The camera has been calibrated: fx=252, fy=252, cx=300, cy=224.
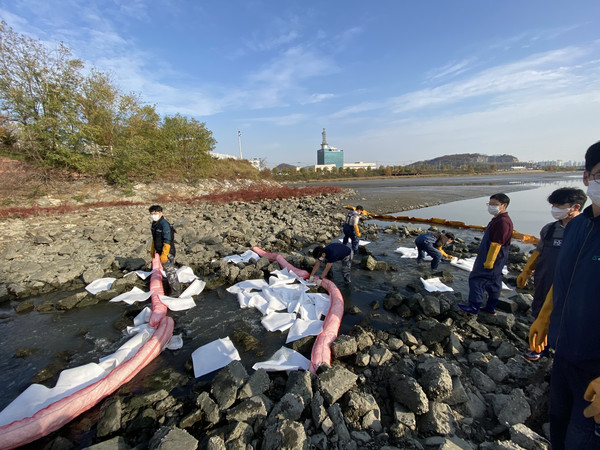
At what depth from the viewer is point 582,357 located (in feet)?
5.22

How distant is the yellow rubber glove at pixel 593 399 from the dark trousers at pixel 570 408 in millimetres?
124

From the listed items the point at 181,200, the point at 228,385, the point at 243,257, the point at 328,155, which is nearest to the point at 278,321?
the point at 228,385

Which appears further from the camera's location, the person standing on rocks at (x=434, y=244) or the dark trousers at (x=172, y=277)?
the person standing on rocks at (x=434, y=244)

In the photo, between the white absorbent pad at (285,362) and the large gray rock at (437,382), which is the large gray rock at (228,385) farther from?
the large gray rock at (437,382)

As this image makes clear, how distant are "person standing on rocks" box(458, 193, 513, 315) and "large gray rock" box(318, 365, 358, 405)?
9.55ft

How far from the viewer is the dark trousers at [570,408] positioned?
5.12 feet

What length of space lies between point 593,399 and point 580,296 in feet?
1.88

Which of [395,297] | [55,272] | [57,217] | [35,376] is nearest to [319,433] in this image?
[395,297]

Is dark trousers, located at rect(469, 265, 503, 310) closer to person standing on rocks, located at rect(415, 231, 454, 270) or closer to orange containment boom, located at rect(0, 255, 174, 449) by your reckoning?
person standing on rocks, located at rect(415, 231, 454, 270)

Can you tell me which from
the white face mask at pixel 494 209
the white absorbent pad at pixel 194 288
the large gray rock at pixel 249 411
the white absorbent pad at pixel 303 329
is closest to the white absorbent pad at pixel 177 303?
the white absorbent pad at pixel 194 288

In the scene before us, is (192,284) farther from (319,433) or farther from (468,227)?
(468,227)

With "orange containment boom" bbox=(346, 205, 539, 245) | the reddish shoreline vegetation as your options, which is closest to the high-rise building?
the reddish shoreline vegetation

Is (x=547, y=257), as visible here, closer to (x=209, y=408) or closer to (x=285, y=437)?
(x=285, y=437)

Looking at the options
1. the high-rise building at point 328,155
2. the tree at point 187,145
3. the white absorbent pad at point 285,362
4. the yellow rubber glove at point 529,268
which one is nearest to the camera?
the white absorbent pad at point 285,362
